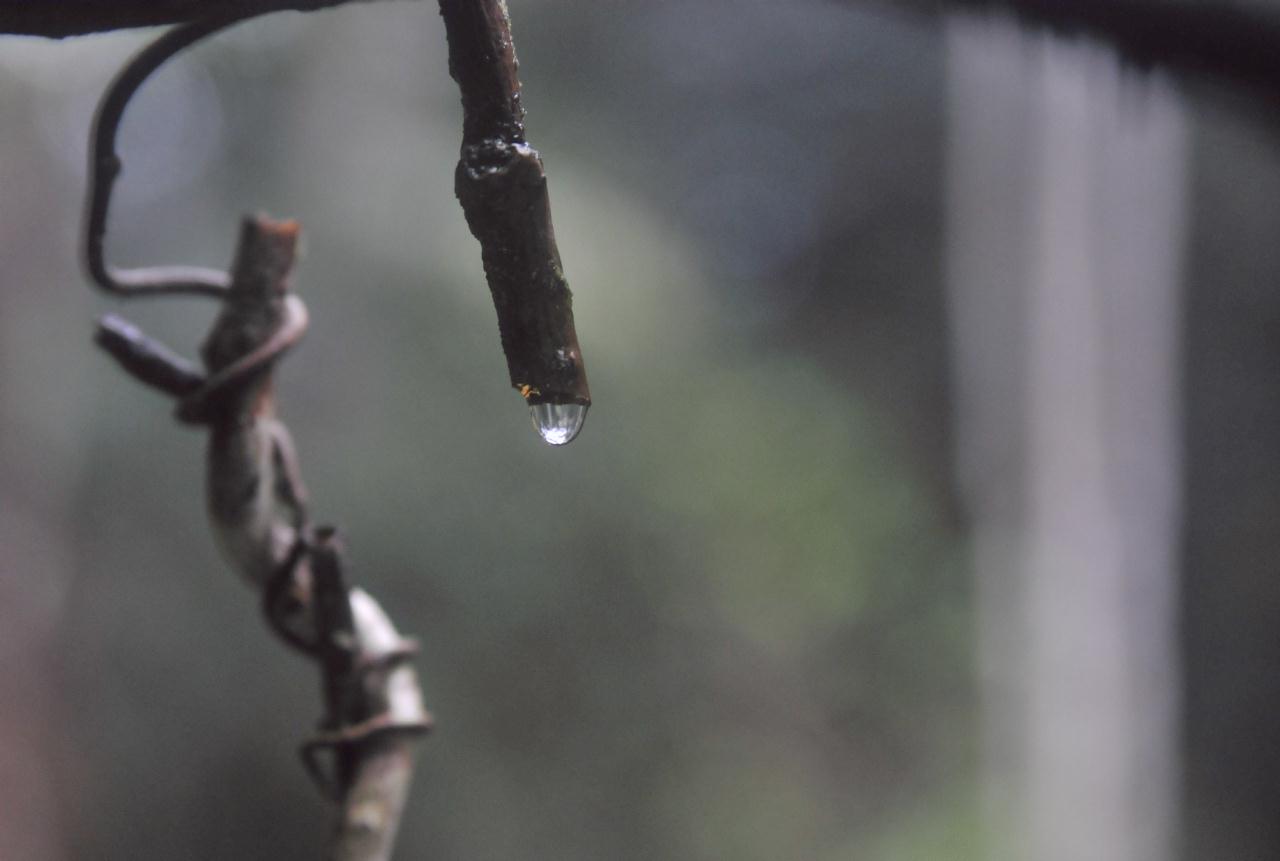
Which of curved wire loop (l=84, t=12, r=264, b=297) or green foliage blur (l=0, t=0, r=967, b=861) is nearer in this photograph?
curved wire loop (l=84, t=12, r=264, b=297)

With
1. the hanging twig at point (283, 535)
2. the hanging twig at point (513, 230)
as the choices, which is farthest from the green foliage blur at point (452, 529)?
the hanging twig at point (513, 230)

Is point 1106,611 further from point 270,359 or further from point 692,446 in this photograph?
point 270,359

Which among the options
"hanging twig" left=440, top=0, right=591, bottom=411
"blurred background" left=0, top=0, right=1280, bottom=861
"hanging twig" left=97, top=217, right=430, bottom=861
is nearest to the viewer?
"hanging twig" left=440, top=0, right=591, bottom=411

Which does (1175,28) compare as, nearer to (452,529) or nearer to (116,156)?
(116,156)

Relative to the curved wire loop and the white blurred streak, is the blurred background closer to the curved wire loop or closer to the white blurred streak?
the white blurred streak

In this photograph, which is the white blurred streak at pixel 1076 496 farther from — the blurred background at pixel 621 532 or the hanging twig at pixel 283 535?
the hanging twig at pixel 283 535

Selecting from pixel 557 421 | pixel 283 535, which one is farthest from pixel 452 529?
pixel 557 421

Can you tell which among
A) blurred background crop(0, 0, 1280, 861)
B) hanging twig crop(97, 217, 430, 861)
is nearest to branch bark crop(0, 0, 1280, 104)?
hanging twig crop(97, 217, 430, 861)
